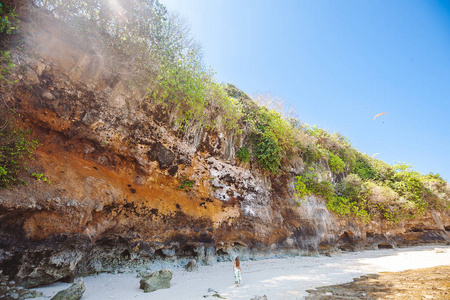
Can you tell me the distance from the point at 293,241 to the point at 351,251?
6.49 m

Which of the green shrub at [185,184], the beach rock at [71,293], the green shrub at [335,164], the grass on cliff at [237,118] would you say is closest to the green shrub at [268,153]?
the grass on cliff at [237,118]

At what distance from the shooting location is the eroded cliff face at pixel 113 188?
6.32 metres

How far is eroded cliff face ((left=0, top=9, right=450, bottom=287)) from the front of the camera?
6316 mm

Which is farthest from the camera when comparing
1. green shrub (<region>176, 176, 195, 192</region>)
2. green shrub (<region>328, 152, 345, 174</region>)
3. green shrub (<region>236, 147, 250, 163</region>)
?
green shrub (<region>328, 152, 345, 174</region>)

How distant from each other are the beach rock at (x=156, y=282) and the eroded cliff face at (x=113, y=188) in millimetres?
2459

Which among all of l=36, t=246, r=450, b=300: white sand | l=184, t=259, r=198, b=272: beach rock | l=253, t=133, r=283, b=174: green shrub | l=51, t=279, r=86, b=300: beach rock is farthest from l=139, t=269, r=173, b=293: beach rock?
l=253, t=133, r=283, b=174: green shrub

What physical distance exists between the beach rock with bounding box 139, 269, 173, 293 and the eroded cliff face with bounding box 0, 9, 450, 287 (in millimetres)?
2459

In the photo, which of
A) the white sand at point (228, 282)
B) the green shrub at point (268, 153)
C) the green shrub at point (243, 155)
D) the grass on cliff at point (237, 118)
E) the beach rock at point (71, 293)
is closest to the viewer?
the beach rock at point (71, 293)

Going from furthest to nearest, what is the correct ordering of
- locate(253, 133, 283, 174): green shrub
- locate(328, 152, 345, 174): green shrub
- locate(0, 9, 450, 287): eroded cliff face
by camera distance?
1. locate(328, 152, 345, 174): green shrub
2. locate(253, 133, 283, 174): green shrub
3. locate(0, 9, 450, 287): eroded cliff face

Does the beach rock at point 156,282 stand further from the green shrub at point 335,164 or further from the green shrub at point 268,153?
the green shrub at point 335,164

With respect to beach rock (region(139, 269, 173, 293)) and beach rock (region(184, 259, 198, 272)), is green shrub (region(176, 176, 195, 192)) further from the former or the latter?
beach rock (region(139, 269, 173, 293))

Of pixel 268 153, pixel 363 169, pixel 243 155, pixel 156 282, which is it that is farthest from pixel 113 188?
pixel 363 169

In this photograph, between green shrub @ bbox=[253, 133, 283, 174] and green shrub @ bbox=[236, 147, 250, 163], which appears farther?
green shrub @ bbox=[253, 133, 283, 174]

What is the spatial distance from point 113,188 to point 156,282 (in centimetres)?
411
